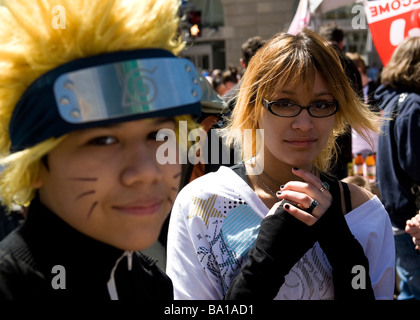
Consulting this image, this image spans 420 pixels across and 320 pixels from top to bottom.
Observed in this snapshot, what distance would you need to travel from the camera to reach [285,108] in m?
1.86

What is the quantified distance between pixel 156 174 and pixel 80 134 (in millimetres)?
193

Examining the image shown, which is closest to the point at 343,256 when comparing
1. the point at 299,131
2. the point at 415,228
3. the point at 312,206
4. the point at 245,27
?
the point at 312,206

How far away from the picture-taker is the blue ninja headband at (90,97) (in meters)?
1.11

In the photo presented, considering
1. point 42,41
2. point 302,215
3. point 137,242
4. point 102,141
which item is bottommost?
point 302,215

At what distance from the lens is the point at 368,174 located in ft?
18.9

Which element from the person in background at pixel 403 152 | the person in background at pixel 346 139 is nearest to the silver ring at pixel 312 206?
the person in background at pixel 346 139

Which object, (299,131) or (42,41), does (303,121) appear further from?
(42,41)

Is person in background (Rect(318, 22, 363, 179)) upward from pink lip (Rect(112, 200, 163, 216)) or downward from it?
downward

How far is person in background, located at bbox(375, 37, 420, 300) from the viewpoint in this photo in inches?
141

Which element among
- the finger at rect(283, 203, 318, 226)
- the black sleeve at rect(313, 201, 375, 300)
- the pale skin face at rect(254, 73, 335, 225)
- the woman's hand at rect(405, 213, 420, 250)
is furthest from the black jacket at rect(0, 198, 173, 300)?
the woman's hand at rect(405, 213, 420, 250)

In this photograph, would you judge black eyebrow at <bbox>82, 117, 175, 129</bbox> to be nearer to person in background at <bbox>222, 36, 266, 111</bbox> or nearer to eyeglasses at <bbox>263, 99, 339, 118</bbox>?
eyeglasses at <bbox>263, 99, 339, 118</bbox>

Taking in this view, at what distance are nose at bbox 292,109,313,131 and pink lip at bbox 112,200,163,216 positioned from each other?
30.6 inches

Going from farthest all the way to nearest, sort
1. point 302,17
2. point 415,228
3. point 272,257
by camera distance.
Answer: point 302,17, point 415,228, point 272,257

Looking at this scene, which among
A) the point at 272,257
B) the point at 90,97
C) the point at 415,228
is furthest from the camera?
the point at 415,228
